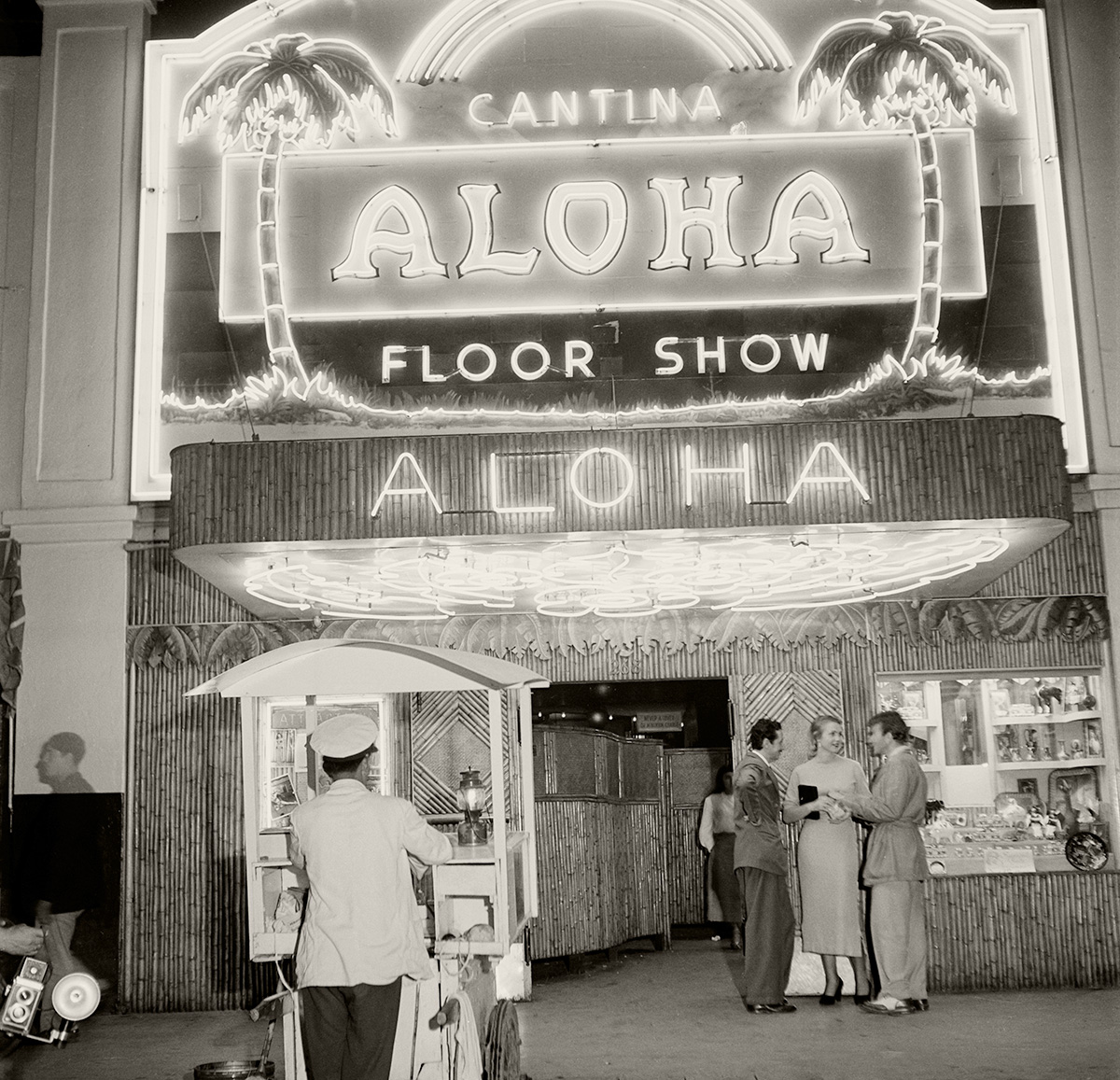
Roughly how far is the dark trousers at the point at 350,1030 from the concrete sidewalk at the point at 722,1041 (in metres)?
1.95

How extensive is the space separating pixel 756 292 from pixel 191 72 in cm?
502


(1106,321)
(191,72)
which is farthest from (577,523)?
(191,72)

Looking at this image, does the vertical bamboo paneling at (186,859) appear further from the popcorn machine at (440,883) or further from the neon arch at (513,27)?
the neon arch at (513,27)

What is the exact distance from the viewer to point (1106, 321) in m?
9.74

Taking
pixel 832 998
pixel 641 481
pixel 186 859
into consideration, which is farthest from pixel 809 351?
pixel 186 859

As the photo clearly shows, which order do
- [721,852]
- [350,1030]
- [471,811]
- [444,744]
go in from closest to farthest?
[350,1030] → [471,811] → [444,744] → [721,852]

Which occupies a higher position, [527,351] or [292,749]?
[527,351]

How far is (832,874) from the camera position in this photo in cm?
813

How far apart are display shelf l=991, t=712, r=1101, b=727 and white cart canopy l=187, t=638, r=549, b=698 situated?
16.0ft

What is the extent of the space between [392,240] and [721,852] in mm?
6326

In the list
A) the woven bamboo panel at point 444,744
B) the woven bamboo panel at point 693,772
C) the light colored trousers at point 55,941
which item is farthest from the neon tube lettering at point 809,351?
the light colored trousers at point 55,941

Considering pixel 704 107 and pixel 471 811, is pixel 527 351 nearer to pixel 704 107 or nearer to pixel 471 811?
pixel 704 107

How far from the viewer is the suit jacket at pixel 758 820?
8016 millimetres

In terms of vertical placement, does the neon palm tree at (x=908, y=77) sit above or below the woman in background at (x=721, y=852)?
above
